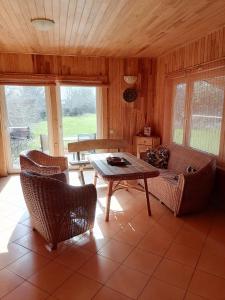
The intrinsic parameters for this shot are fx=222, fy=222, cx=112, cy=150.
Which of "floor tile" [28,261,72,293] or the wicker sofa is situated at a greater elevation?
the wicker sofa

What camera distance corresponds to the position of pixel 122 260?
2107mm

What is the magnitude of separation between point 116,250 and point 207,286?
34.0 inches

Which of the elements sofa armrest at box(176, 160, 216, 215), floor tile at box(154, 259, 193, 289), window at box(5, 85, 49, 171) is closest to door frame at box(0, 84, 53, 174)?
window at box(5, 85, 49, 171)

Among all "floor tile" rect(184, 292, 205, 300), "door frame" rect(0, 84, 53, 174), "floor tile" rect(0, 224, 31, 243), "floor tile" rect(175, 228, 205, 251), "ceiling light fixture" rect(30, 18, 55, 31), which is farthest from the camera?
"door frame" rect(0, 84, 53, 174)

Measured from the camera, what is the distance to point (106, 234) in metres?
2.53

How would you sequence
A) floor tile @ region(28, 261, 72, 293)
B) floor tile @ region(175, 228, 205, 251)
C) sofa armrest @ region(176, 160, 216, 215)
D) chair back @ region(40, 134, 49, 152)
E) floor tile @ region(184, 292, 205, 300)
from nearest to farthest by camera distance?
1. floor tile @ region(184, 292, 205, 300)
2. floor tile @ region(28, 261, 72, 293)
3. floor tile @ region(175, 228, 205, 251)
4. sofa armrest @ region(176, 160, 216, 215)
5. chair back @ region(40, 134, 49, 152)

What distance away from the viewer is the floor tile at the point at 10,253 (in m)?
2.09

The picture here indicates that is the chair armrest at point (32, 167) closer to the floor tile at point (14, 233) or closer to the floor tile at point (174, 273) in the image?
the floor tile at point (14, 233)

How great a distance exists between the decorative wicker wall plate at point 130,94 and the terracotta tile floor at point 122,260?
2622 mm

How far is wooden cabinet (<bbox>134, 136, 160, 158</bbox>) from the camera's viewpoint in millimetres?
4629

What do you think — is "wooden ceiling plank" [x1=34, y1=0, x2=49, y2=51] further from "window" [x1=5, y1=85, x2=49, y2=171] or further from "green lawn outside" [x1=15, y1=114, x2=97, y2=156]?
"green lawn outside" [x1=15, y1=114, x2=97, y2=156]

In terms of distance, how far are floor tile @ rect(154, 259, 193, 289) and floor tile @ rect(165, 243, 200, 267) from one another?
6 cm

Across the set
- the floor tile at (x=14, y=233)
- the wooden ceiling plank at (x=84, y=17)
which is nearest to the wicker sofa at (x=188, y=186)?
the floor tile at (x=14, y=233)

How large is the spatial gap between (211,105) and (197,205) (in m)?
1.49
